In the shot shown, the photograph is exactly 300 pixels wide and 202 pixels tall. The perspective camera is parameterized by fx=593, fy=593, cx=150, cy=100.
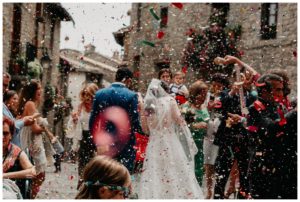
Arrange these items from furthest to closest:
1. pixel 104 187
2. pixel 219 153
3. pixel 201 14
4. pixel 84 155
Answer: pixel 201 14
pixel 84 155
pixel 219 153
pixel 104 187

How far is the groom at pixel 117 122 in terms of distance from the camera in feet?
18.9

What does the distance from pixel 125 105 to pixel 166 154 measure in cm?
88

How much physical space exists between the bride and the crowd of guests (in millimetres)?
11

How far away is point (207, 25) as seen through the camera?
743 inches

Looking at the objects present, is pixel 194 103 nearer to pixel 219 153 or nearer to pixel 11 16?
pixel 219 153

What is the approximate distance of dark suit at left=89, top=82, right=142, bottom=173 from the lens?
5742mm

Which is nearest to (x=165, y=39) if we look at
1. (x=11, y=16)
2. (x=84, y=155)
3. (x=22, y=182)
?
(x=11, y=16)

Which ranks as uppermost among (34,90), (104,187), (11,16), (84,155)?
(11,16)

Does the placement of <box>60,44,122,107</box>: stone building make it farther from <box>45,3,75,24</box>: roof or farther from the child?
the child

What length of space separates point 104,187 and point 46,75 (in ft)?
60.0

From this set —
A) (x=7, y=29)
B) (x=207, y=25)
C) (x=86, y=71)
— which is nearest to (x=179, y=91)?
(x=7, y=29)

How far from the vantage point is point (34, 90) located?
19.8 ft

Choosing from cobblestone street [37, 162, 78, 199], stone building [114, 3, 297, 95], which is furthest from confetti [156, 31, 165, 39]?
cobblestone street [37, 162, 78, 199]

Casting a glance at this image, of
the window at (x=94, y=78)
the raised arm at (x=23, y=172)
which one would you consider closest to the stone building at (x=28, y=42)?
the raised arm at (x=23, y=172)
